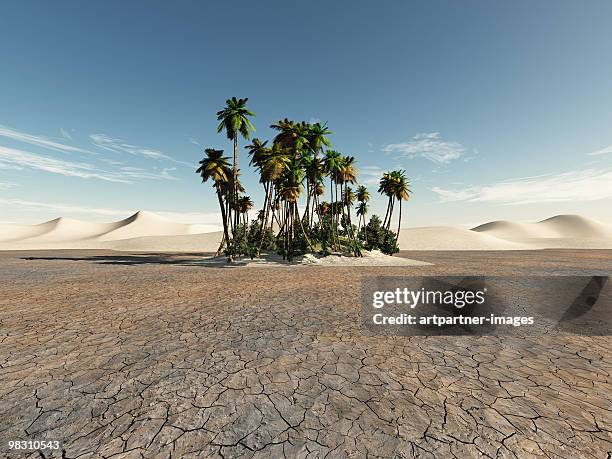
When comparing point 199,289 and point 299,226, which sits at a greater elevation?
point 299,226

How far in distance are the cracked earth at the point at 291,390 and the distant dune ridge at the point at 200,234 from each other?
61.0 meters

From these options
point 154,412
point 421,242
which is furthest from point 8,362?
point 421,242

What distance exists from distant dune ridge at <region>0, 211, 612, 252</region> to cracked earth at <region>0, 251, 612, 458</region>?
60976 millimetres

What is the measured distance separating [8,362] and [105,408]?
3488mm

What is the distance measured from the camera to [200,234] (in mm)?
86500

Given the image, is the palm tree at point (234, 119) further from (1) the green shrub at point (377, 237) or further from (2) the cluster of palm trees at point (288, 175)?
(1) the green shrub at point (377, 237)

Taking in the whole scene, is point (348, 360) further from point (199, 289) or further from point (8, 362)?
point (199, 289)

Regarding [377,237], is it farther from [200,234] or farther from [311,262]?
[200,234]

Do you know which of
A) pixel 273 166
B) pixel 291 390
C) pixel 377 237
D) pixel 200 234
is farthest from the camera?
pixel 200 234

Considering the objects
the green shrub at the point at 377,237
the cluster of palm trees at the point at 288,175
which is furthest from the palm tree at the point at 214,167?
the green shrub at the point at 377,237

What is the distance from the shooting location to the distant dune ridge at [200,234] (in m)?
68.8

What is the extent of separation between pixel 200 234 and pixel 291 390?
88.8 metres

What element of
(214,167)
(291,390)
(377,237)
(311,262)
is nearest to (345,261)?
(311,262)

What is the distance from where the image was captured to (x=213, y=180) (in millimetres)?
26219
